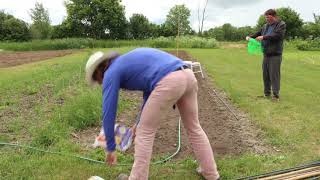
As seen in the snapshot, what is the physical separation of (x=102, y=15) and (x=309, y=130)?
4691cm

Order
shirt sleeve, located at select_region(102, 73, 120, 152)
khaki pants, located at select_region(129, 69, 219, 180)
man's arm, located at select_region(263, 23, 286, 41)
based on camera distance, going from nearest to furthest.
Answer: shirt sleeve, located at select_region(102, 73, 120, 152) → khaki pants, located at select_region(129, 69, 219, 180) → man's arm, located at select_region(263, 23, 286, 41)

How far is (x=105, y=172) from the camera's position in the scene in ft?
15.4

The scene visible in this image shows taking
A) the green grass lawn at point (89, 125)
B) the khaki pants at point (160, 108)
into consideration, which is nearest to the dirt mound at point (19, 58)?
the green grass lawn at point (89, 125)

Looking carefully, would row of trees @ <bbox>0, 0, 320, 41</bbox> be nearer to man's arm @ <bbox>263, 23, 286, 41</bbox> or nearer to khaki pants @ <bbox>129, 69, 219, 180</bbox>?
man's arm @ <bbox>263, 23, 286, 41</bbox>

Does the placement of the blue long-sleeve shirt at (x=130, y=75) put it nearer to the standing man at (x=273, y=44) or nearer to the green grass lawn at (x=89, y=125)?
the green grass lawn at (x=89, y=125)

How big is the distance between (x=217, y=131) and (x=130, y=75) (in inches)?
132

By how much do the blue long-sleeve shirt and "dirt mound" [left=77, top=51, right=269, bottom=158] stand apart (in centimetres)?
194

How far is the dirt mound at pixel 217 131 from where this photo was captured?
571 centimetres

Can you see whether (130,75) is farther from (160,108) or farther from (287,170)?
(287,170)

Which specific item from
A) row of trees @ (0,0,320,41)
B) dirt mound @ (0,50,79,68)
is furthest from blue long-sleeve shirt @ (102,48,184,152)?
row of trees @ (0,0,320,41)

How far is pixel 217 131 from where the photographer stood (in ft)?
22.0

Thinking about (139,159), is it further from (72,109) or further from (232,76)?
(232,76)

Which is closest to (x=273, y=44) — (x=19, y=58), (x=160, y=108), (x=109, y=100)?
(x=160, y=108)

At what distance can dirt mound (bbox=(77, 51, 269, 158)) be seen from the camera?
5715 millimetres
